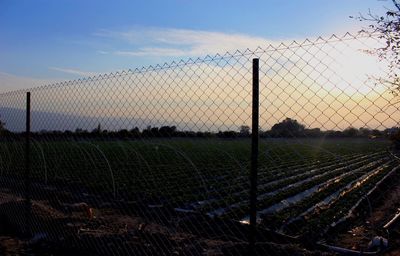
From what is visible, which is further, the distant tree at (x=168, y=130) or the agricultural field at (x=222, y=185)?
the agricultural field at (x=222, y=185)

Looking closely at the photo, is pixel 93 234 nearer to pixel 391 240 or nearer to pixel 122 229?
pixel 122 229

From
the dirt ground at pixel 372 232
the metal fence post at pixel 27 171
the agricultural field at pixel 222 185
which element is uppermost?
the metal fence post at pixel 27 171

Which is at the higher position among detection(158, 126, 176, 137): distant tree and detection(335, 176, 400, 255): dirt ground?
detection(158, 126, 176, 137): distant tree

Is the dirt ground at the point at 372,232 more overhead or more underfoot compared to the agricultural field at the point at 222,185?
more underfoot

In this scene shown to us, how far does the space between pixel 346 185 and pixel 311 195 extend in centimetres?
254

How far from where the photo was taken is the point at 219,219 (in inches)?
320

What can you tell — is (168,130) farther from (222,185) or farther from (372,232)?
(222,185)

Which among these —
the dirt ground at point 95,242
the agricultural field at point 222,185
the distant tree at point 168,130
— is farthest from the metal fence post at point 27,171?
the agricultural field at point 222,185

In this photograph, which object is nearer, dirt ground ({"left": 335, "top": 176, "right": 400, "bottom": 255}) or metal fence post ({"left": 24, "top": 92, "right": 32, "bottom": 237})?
metal fence post ({"left": 24, "top": 92, "right": 32, "bottom": 237})

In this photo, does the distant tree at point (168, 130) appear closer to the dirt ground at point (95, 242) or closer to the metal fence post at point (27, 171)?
the dirt ground at point (95, 242)

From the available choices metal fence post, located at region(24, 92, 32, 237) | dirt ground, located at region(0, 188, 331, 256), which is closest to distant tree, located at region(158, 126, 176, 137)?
dirt ground, located at region(0, 188, 331, 256)

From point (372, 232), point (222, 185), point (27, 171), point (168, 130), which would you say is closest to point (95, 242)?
point (27, 171)

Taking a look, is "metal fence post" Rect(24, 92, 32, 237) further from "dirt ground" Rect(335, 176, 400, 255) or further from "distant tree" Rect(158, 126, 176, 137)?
"dirt ground" Rect(335, 176, 400, 255)

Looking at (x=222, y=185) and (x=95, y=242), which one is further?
(x=222, y=185)
